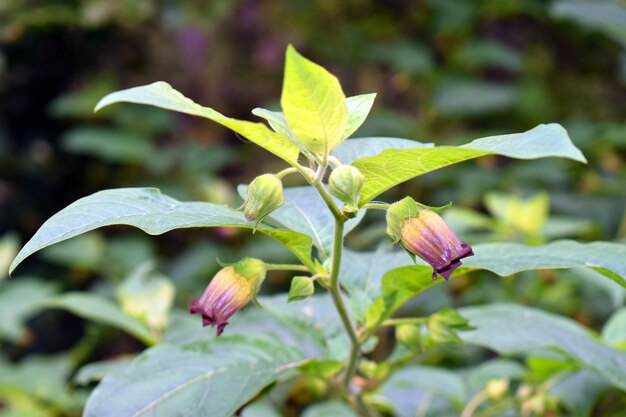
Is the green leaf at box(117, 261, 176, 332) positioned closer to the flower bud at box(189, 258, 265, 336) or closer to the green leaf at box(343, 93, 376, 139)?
the flower bud at box(189, 258, 265, 336)

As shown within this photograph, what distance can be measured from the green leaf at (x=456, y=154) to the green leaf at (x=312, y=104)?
0.03 metres

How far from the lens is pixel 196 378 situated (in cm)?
56

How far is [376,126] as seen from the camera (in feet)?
6.48

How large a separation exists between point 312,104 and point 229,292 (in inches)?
7.1

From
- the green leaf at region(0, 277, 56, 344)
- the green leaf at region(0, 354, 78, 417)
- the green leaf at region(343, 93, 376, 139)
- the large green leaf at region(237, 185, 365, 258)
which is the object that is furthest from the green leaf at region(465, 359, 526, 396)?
the green leaf at region(0, 277, 56, 344)

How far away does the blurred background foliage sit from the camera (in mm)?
1829

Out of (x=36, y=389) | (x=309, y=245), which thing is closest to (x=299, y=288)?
(x=309, y=245)

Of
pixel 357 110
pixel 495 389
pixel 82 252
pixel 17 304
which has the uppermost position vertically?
pixel 357 110

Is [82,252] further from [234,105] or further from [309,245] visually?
[309,245]

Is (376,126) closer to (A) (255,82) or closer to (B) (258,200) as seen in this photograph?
(A) (255,82)

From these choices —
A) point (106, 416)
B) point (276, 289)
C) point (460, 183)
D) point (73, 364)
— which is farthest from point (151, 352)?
point (460, 183)

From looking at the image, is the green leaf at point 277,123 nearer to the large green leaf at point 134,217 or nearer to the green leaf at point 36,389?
the large green leaf at point 134,217

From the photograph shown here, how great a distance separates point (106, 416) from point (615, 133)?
5.31ft

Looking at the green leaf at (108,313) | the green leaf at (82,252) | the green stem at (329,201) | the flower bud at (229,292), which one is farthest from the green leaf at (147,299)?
the green leaf at (82,252)
